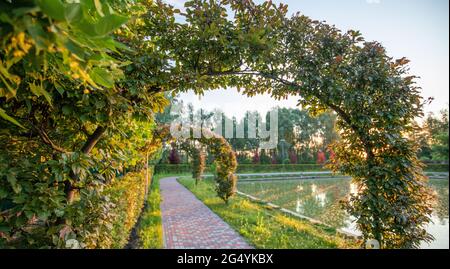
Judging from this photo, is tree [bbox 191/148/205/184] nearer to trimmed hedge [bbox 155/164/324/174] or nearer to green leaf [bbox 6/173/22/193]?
green leaf [bbox 6/173/22/193]

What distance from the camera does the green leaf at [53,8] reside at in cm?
63

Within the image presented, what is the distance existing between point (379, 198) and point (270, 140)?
27.9 metres

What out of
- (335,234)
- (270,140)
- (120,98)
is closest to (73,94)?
(120,98)

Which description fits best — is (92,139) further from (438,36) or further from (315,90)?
(438,36)

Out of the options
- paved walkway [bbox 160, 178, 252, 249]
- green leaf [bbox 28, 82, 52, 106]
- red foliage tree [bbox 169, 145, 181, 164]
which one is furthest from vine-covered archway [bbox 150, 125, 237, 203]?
red foliage tree [bbox 169, 145, 181, 164]

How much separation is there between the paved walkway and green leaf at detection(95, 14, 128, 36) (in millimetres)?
4940

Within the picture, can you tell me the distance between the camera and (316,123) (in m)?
41.3

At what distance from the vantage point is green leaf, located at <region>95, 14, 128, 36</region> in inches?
26.7

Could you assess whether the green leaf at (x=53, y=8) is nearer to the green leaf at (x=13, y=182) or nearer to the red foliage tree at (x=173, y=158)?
the green leaf at (x=13, y=182)

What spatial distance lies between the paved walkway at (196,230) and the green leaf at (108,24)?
194 inches

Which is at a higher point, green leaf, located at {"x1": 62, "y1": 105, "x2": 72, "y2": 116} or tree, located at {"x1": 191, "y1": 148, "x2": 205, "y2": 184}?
green leaf, located at {"x1": 62, "y1": 105, "x2": 72, "y2": 116}

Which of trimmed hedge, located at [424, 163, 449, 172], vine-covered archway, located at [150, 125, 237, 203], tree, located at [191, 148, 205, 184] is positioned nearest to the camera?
vine-covered archway, located at [150, 125, 237, 203]

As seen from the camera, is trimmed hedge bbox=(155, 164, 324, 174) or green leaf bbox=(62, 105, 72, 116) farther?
trimmed hedge bbox=(155, 164, 324, 174)

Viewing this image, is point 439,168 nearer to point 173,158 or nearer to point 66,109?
point 173,158
